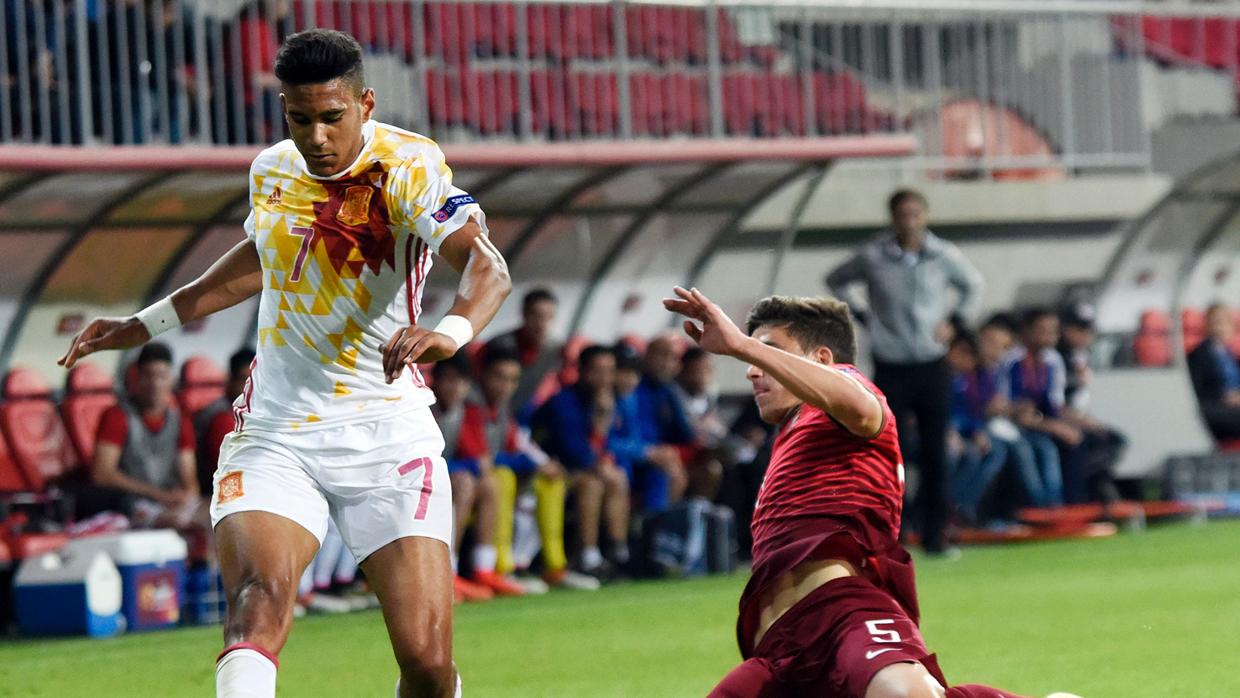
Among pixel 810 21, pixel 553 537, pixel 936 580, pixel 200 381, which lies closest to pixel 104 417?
pixel 200 381

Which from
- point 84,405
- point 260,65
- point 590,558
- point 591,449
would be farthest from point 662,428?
point 84,405

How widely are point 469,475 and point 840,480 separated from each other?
765 cm

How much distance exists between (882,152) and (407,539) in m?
10.5

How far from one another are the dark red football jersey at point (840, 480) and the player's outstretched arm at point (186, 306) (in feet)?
5.95

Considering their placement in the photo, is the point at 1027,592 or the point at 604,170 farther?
the point at 604,170

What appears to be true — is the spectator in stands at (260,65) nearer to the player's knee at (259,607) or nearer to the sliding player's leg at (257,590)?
the sliding player's leg at (257,590)

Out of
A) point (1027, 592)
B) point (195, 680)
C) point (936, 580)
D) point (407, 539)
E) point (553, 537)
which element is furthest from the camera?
point (553, 537)

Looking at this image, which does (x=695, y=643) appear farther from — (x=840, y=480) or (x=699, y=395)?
(x=699, y=395)

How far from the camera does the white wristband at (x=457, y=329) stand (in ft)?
17.8

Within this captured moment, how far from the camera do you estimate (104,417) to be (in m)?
12.7

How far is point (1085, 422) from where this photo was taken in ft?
56.9

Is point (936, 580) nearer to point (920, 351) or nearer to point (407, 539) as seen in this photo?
point (920, 351)

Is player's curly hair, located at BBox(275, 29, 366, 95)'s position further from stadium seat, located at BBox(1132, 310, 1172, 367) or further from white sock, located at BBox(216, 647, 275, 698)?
stadium seat, located at BBox(1132, 310, 1172, 367)

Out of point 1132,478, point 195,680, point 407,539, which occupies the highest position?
point 407,539
